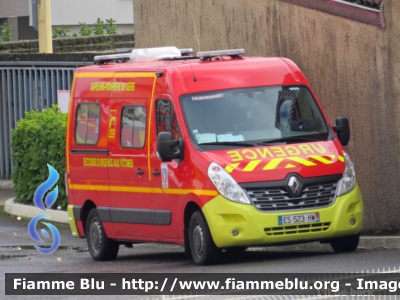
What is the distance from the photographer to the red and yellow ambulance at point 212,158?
11914 mm

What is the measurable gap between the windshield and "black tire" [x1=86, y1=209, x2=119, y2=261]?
2667mm

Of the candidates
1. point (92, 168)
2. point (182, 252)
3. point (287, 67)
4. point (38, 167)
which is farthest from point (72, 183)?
point (38, 167)

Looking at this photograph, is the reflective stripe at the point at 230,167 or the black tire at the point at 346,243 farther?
the black tire at the point at 346,243

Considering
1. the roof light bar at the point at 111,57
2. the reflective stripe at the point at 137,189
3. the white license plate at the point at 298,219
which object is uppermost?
the roof light bar at the point at 111,57

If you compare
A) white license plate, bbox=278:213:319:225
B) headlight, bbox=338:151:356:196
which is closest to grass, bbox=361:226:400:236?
headlight, bbox=338:151:356:196

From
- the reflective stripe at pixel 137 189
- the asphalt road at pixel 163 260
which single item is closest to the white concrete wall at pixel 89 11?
the asphalt road at pixel 163 260

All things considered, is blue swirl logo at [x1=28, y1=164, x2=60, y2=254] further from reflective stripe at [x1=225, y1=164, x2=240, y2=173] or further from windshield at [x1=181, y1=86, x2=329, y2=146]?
reflective stripe at [x1=225, y1=164, x2=240, y2=173]

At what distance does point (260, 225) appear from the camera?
11.8m

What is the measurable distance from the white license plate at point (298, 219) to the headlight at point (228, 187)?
43cm

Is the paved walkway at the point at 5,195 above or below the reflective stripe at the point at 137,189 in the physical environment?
below

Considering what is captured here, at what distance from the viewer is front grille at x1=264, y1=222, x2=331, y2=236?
11.9 m

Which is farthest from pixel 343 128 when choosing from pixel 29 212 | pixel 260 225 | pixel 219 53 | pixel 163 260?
pixel 29 212

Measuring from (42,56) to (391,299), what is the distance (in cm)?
1597

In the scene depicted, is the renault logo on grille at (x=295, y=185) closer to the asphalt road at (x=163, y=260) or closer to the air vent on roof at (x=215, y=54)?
the asphalt road at (x=163, y=260)
